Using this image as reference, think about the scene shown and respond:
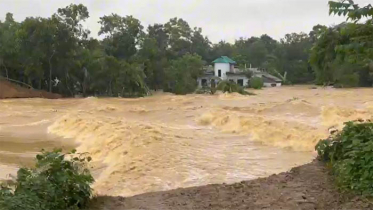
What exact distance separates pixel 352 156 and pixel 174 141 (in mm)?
9968

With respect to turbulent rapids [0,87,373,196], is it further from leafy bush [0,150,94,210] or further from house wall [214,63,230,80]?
house wall [214,63,230,80]

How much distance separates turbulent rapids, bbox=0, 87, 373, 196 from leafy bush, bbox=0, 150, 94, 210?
3810 mm

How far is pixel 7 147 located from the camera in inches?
672

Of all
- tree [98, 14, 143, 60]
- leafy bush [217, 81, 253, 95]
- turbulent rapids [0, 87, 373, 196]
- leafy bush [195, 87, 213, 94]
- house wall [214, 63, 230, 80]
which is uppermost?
tree [98, 14, 143, 60]

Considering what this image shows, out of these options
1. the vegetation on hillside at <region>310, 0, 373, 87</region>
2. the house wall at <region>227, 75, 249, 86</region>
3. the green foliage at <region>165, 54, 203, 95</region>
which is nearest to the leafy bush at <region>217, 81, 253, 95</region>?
the green foliage at <region>165, 54, 203, 95</region>

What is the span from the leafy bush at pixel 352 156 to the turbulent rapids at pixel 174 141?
3.42 m

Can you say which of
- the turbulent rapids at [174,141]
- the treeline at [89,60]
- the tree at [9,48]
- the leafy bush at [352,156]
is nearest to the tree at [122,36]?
the treeline at [89,60]

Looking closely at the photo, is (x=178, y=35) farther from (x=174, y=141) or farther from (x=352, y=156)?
(x=352, y=156)

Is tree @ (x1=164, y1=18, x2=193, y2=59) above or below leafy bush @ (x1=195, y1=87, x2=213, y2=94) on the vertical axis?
above

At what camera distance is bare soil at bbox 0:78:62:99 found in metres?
38.1


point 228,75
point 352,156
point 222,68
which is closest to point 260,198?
point 352,156

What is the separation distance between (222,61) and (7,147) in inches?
1591

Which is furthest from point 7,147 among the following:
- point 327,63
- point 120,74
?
point 120,74

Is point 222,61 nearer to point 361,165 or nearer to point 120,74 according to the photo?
point 120,74
